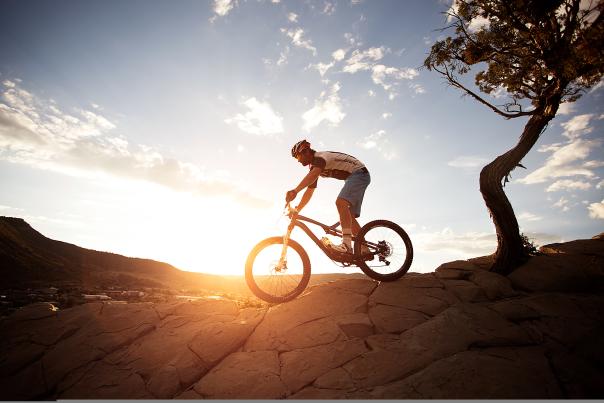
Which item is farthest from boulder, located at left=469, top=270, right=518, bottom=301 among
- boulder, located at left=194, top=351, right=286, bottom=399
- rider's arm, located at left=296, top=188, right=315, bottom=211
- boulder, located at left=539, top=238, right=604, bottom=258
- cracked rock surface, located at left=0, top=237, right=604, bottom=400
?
boulder, located at left=194, top=351, right=286, bottom=399

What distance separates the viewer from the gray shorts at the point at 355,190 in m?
6.85

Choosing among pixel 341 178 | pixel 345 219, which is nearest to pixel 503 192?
pixel 341 178

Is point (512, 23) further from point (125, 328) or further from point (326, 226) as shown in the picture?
point (125, 328)

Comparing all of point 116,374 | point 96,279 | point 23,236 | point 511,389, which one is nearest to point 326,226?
point 511,389

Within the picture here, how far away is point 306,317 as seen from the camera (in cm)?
604

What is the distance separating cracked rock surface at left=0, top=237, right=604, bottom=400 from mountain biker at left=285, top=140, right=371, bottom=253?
1410mm

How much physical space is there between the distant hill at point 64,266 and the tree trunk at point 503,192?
3160 centimetres

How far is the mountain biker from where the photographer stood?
263 inches

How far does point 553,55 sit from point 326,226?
790cm

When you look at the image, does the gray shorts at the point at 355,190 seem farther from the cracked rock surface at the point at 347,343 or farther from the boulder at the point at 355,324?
the boulder at the point at 355,324

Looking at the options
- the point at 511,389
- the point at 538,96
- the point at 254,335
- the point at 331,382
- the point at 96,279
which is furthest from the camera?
the point at 96,279

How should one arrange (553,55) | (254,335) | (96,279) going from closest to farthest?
1. (254,335)
2. (553,55)
3. (96,279)

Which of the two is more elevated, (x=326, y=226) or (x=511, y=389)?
(x=326, y=226)

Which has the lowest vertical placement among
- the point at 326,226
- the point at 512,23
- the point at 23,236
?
the point at 326,226
